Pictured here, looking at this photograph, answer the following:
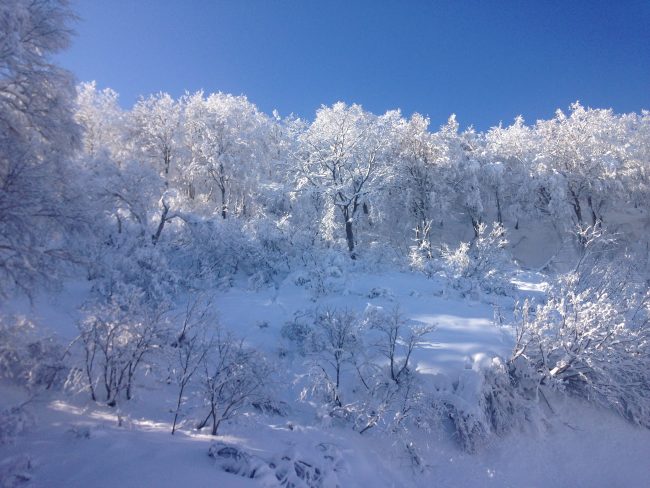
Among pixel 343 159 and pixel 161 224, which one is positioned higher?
pixel 343 159

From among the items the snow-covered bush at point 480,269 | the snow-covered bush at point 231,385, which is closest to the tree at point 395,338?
the snow-covered bush at point 231,385

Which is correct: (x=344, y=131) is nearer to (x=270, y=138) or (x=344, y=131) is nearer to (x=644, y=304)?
(x=270, y=138)

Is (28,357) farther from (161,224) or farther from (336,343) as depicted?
(161,224)

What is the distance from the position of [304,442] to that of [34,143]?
26.7 feet

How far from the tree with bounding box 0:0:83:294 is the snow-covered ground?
1.48m

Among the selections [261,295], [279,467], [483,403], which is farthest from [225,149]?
[279,467]

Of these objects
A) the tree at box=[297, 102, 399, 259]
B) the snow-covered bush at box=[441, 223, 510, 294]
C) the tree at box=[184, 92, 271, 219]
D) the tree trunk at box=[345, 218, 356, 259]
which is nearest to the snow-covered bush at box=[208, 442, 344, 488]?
the snow-covered bush at box=[441, 223, 510, 294]

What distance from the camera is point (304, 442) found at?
6867 mm

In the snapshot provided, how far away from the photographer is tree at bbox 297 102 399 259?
717 inches

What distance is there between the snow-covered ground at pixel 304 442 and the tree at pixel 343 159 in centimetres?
819

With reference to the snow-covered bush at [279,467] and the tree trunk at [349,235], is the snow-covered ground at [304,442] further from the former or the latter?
the tree trunk at [349,235]

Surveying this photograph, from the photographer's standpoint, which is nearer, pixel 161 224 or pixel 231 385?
pixel 231 385

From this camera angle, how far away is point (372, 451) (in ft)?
23.7

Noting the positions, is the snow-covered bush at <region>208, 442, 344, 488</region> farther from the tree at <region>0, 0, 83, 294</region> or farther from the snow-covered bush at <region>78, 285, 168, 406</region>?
the tree at <region>0, 0, 83, 294</region>
